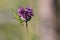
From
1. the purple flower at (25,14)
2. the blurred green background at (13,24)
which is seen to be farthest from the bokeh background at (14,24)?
the purple flower at (25,14)

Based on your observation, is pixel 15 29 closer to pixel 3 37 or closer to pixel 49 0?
pixel 3 37

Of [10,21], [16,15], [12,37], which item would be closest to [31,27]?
[12,37]

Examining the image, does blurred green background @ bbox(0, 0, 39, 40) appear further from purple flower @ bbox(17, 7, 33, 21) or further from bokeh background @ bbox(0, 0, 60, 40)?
purple flower @ bbox(17, 7, 33, 21)

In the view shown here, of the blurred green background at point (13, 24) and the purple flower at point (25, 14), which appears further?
the blurred green background at point (13, 24)

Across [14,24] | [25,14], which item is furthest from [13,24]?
[25,14]

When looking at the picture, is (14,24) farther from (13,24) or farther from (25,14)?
(25,14)

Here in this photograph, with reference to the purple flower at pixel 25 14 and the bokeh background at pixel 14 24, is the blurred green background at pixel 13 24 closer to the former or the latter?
the bokeh background at pixel 14 24

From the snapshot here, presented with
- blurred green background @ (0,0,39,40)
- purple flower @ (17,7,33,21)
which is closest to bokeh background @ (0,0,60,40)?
blurred green background @ (0,0,39,40)

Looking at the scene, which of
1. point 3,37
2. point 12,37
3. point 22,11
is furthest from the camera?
point 3,37
